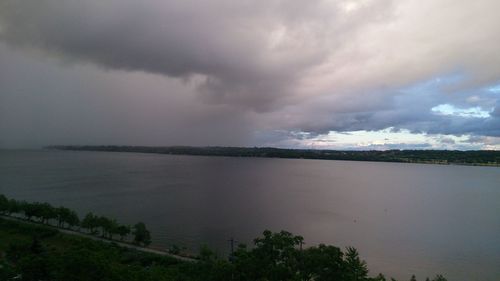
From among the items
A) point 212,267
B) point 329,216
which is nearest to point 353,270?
point 212,267

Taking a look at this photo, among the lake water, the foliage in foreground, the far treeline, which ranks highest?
the foliage in foreground

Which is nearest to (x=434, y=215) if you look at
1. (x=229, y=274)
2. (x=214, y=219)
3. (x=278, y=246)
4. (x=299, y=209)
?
(x=299, y=209)

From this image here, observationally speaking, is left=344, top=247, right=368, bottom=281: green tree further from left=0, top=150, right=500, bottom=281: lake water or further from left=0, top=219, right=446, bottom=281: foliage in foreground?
left=0, top=150, right=500, bottom=281: lake water

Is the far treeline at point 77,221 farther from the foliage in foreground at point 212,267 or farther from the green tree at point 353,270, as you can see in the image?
the green tree at point 353,270

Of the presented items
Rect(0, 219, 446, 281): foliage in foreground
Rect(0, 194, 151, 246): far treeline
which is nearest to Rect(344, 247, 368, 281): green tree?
Rect(0, 219, 446, 281): foliage in foreground

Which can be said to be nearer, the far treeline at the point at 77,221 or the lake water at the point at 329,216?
the far treeline at the point at 77,221

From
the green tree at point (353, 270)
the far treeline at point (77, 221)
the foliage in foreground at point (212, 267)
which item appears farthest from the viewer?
the far treeline at point (77, 221)

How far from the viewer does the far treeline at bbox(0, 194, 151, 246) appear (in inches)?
1319

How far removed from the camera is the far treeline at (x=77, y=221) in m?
33.5

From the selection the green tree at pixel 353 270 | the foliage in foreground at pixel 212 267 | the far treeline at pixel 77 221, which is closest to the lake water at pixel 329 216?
the far treeline at pixel 77 221

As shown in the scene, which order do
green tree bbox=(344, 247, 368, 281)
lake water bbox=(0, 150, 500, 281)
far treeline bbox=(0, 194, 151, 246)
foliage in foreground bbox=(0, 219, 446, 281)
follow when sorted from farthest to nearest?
lake water bbox=(0, 150, 500, 281) → far treeline bbox=(0, 194, 151, 246) → green tree bbox=(344, 247, 368, 281) → foliage in foreground bbox=(0, 219, 446, 281)

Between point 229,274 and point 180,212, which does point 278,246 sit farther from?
point 180,212

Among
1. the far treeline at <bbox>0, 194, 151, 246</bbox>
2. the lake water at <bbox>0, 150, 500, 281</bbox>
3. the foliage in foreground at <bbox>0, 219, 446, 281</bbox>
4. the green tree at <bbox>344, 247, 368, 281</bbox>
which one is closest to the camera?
the foliage in foreground at <bbox>0, 219, 446, 281</bbox>

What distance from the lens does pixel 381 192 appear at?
90562 millimetres
